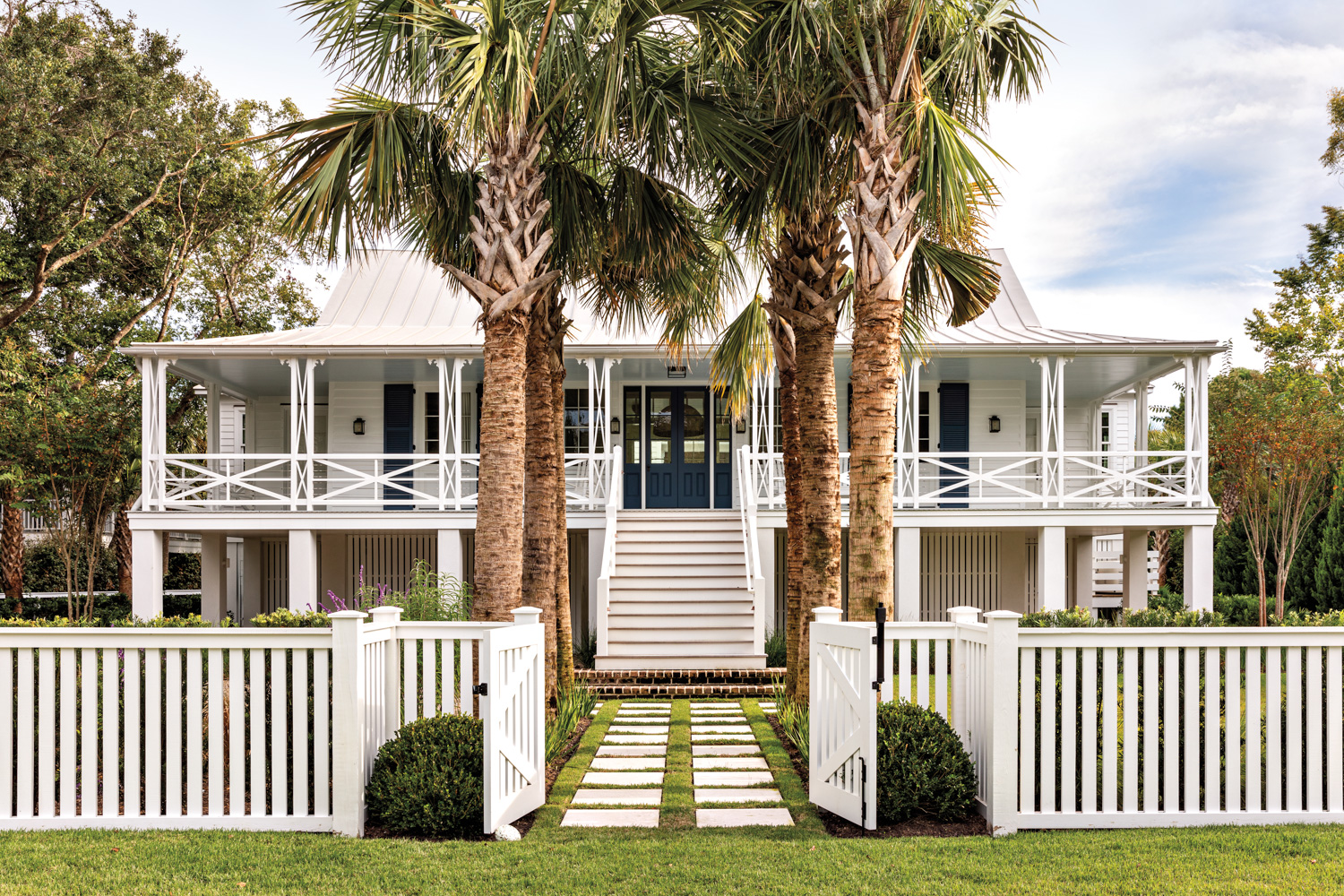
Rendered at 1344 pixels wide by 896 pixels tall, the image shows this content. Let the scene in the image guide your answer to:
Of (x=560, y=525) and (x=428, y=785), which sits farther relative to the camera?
(x=560, y=525)

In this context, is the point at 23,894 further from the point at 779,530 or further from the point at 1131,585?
the point at 1131,585

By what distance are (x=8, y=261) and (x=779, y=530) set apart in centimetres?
1430

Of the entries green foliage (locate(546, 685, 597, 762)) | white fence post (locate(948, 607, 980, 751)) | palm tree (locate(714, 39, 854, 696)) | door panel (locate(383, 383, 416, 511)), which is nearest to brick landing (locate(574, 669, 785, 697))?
green foliage (locate(546, 685, 597, 762))

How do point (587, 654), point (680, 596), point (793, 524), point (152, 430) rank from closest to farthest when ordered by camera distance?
1. point (793, 524)
2. point (680, 596)
3. point (587, 654)
4. point (152, 430)

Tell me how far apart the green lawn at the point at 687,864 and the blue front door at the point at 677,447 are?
11607mm

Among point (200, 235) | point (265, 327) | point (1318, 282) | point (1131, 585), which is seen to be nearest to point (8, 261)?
point (200, 235)

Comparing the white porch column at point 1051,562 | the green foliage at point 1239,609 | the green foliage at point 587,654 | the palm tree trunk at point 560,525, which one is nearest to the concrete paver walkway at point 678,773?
the palm tree trunk at point 560,525

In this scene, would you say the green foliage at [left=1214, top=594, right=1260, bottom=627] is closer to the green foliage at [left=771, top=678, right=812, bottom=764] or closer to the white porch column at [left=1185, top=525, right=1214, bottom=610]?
the white porch column at [left=1185, top=525, right=1214, bottom=610]

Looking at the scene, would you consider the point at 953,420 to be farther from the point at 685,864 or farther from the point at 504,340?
the point at 685,864

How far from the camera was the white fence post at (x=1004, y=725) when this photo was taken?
192 inches

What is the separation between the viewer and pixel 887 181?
20.9 feet

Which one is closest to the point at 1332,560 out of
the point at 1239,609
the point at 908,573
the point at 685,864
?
the point at 1239,609

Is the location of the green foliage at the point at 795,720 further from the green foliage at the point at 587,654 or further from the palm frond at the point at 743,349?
the green foliage at the point at 587,654

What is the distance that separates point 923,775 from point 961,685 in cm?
61
